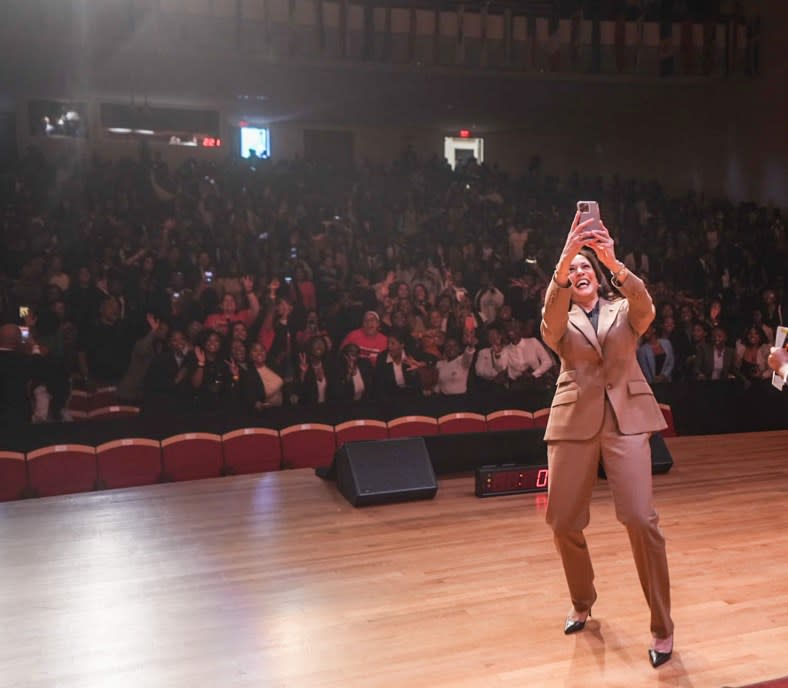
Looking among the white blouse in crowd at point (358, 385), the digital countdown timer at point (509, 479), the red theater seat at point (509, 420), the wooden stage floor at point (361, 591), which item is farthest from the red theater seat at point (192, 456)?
the red theater seat at point (509, 420)

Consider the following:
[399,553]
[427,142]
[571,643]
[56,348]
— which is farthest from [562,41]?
[571,643]

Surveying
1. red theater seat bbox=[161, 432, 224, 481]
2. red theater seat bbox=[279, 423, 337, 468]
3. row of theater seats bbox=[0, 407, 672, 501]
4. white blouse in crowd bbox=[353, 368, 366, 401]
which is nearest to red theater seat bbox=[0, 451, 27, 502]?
row of theater seats bbox=[0, 407, 672, 501]

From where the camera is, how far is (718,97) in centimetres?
1268

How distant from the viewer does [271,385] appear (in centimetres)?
658

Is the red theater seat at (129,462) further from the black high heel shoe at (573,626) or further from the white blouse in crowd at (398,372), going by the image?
the black high heel shoe at (573,626)

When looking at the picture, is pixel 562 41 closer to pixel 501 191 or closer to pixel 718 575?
pixel 501 191

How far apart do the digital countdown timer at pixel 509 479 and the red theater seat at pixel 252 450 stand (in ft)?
5.02

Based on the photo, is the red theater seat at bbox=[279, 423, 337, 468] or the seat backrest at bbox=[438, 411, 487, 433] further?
the seat backrest at bbox=[438, 411, 487, 433]

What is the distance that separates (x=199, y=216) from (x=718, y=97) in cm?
768

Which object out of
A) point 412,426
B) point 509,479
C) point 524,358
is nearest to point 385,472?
point 509,479

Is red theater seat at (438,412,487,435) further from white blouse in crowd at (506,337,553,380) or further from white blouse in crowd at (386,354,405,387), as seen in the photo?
white blouse in crowd at (506,337,553,380)

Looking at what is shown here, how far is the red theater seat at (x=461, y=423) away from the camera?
6723mm

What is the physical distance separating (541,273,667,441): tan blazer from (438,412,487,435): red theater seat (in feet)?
11.6

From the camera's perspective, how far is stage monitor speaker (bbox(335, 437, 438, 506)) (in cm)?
540
